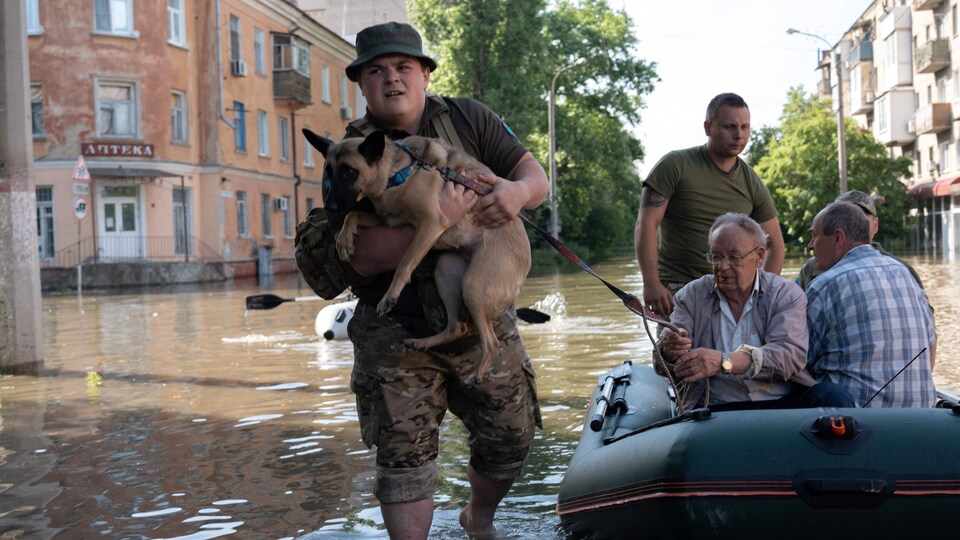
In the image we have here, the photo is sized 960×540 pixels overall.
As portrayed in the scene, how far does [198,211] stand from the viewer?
36.1 meters

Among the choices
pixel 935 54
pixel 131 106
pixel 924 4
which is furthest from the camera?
pixel 924 4

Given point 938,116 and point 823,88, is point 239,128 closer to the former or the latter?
point 938,116

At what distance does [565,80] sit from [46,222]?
25895 mm

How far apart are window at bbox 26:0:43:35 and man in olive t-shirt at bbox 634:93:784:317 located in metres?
30.2

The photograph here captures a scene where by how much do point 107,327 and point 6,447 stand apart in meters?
10.00

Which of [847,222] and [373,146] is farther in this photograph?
[847,222]

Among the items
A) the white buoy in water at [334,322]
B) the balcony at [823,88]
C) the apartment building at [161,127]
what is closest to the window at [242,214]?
the apartment building at [161,127]

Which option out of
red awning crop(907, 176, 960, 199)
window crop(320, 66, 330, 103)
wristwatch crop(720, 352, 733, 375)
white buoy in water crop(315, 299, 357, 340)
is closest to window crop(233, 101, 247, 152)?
window crop(320, 66, 330, 103)

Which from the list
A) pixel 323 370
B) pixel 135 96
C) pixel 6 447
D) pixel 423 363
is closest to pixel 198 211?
pixel 135 96

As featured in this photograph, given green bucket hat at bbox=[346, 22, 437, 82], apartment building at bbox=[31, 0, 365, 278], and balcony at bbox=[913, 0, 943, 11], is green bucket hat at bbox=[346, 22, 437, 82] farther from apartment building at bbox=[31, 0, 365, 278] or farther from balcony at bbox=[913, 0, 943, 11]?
balcony at bbox=[913, 0, 943, 11]

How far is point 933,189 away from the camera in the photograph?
4725 cm

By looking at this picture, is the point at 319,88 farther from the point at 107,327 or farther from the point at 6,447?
the point at 6,447

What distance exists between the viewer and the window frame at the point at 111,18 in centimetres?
3291

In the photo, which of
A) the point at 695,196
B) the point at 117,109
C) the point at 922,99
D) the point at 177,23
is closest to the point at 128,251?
the point at 117,109
